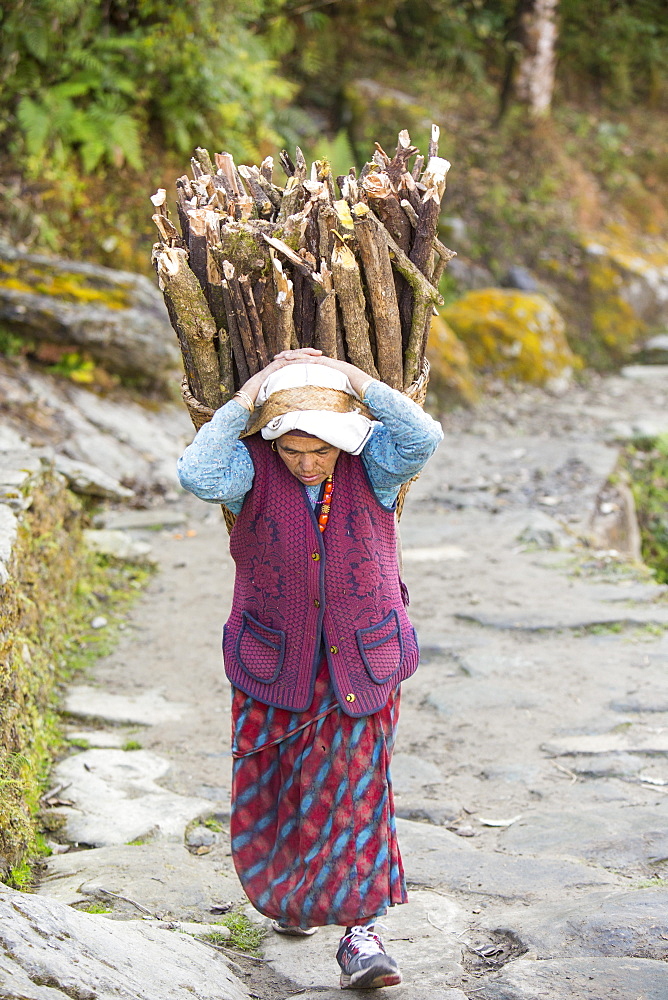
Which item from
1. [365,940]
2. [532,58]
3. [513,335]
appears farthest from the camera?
[532,58]

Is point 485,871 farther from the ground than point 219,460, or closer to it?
closer to it

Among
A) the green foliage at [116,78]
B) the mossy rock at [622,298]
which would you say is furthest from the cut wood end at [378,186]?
the mossy rock at [622,298]

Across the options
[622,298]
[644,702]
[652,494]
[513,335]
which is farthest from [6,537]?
[622,298]

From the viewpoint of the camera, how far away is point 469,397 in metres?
10.0

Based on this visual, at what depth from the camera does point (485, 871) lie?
3240mm

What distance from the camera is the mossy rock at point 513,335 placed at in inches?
430

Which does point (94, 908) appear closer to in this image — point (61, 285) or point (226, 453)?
point (226, 453)

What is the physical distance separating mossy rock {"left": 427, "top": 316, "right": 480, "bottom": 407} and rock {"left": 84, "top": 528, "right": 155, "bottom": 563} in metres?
4.30

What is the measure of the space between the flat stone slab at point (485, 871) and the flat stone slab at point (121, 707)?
1391 mm

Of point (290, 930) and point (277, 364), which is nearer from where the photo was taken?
point (277, 364)

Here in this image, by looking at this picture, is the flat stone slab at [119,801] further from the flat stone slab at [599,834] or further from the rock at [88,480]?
the rock at [88,480]

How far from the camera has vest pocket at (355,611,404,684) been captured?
2.68m

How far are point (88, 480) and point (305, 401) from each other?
4.29 metres

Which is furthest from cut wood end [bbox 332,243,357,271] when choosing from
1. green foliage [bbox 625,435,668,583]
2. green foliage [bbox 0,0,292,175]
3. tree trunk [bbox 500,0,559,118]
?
tree trunk [bbox 500,0,559,118]
